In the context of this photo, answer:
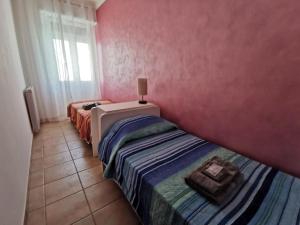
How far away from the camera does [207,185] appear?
0.86 m

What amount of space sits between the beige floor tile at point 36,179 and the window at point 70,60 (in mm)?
2341

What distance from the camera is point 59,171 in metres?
1.80

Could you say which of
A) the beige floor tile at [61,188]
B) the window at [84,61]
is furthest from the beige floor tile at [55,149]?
the window at [84,61]

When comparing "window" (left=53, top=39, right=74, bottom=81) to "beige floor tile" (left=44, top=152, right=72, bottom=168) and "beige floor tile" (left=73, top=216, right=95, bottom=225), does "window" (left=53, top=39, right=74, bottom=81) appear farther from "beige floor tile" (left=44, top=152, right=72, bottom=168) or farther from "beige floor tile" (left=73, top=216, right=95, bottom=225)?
"beige floor tile" (left=73, top=216, right=95, bottom=225)

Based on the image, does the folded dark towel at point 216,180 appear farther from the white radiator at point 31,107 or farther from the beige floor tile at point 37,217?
the white radiator at point 31,107

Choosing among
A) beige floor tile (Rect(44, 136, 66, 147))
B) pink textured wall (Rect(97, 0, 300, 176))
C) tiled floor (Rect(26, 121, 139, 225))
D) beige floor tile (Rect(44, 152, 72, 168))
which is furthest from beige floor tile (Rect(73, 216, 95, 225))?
beige floor tile (Rect(44, 136, 66, 147))

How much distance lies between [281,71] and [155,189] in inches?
46.3

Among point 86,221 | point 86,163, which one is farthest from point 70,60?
point 86,221

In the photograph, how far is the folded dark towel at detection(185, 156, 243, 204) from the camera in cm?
82

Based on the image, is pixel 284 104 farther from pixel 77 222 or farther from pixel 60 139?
pixel 60 139

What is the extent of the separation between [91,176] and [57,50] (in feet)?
9.74

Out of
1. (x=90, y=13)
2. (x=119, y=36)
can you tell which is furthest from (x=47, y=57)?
(x=119, y=36)

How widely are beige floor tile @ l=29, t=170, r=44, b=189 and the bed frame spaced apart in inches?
24.9

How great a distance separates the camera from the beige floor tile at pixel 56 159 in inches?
76.9
